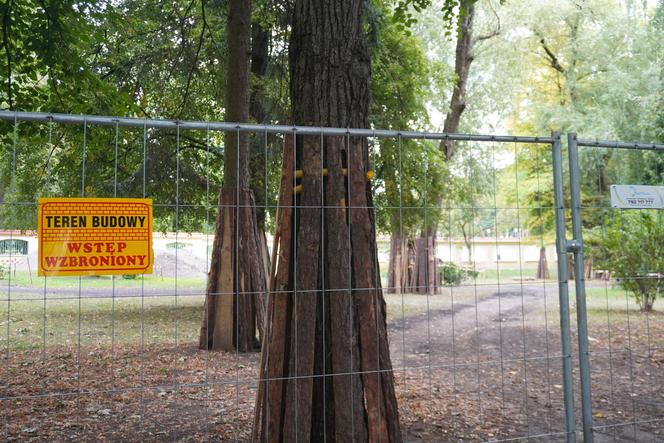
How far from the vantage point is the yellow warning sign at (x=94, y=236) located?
300 cm

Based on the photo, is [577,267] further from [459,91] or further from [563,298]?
[459,91]

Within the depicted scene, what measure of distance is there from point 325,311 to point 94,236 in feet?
4.81

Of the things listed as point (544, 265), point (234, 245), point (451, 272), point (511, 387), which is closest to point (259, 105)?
point (234, 245)

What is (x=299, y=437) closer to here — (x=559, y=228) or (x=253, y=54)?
(x=559, y=228)

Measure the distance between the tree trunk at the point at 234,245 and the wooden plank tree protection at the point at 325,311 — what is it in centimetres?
458

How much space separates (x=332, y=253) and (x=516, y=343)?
25.6 ft

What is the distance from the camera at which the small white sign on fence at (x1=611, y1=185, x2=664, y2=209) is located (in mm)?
4168

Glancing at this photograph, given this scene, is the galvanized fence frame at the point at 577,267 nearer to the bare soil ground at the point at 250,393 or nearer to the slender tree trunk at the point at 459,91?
the bare soil ground at the point at 250,393

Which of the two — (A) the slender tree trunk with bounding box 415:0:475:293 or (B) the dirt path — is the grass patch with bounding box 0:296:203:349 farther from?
(A) the slender tree trunk with bounding box 415:0:475:293

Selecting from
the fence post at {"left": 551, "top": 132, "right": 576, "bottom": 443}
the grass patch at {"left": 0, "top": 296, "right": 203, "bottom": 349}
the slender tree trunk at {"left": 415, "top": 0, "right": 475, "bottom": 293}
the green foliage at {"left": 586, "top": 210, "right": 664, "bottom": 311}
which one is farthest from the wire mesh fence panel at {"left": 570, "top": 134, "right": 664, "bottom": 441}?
the grass patch at {"left": 0, "top": 296, "right": 203, "bottom": 349}

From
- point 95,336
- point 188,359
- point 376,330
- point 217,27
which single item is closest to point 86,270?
point 376,330

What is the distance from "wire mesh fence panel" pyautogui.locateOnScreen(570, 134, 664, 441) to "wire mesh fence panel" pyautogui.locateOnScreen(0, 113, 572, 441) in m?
0.18

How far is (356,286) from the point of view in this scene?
12.4ft

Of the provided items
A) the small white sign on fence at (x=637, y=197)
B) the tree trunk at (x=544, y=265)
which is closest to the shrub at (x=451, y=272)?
the tree trunk at (x=544, y=265)
